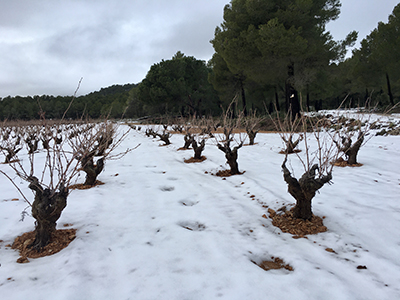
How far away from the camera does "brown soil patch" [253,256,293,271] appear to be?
6.14 ft

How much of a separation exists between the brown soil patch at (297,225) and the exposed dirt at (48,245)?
232 centimetres

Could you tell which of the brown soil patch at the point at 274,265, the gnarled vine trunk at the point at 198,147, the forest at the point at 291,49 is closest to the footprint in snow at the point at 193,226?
the brown soil patch at the point at 274,265

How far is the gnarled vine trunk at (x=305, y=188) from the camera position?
2.44 m

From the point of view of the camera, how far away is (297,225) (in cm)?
250

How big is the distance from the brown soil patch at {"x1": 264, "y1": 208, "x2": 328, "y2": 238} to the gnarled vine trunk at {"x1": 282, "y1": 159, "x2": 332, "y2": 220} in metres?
0.07

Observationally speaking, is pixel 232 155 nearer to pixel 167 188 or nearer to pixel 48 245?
pixel 167 188

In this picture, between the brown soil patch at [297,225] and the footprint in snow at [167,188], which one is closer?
the brown soil patch at [297,225]

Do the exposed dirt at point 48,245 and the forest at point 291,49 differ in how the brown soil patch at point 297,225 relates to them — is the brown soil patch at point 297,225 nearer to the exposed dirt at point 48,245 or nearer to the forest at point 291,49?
the exposed dirt at point 48,245

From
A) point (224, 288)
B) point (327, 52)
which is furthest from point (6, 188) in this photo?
point (327, 52)

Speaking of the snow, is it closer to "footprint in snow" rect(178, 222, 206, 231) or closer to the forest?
"footprint in snow" rect(178, 222, 206, 231)

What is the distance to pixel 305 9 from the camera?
11.1 m

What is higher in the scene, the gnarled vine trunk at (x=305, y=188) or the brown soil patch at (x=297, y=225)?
the gnarled vine trunk at (x=305, y=188)

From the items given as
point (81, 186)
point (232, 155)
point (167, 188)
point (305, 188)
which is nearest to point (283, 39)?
point (232, 155)

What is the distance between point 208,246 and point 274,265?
0.63 meters
